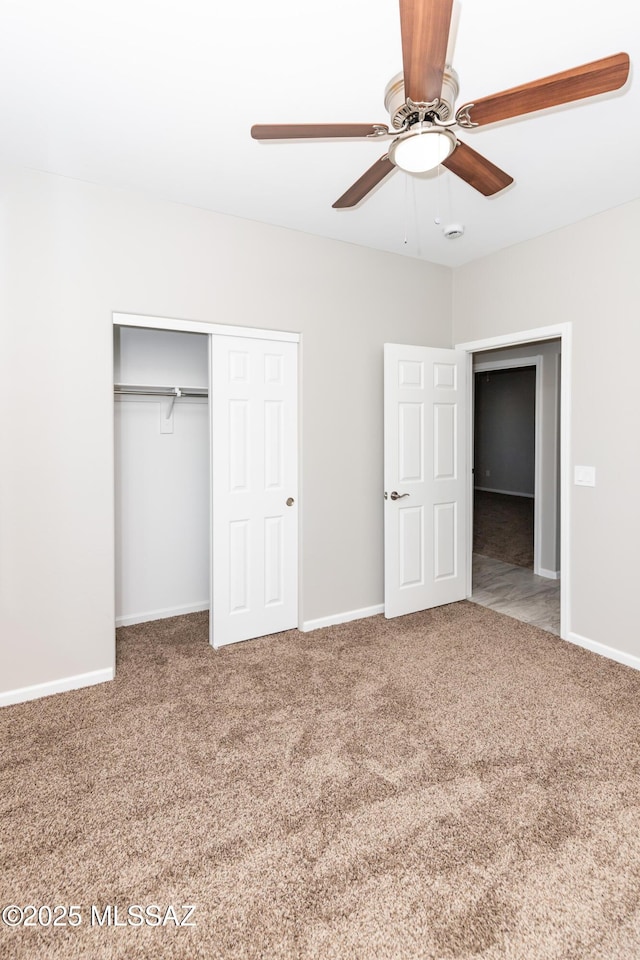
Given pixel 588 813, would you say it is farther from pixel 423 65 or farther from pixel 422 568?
pixel 423 65

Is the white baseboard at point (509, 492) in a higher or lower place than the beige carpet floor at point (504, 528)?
higher

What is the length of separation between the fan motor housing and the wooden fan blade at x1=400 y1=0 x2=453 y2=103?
51 millimetres

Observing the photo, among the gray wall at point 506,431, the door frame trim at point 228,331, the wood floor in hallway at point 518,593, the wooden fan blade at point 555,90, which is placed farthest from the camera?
the gray wall at point 506,431

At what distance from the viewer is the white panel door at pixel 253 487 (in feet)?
10.9

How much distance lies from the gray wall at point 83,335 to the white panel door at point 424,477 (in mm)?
593

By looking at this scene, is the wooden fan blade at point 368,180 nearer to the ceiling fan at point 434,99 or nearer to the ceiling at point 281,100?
the ceiling fan at point 434,99

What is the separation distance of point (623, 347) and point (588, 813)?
96.9 inches

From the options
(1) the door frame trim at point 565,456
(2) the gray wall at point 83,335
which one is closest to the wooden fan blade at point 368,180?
A: (2) the gray wall at point 83,335

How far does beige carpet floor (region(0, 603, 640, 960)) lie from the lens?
144 cm

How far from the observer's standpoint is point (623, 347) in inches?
121

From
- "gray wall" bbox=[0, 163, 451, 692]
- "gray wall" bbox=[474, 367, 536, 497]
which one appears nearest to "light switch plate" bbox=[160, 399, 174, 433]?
"gray wall" bbox=[0, 163, 451, 692]

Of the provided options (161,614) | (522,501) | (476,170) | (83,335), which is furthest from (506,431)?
(83,335)

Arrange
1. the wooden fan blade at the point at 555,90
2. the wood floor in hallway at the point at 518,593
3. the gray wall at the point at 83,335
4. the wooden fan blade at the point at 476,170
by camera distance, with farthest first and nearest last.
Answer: the wood floor in hallway at the point at 518,593
the gray wall at the point at 83,335
the wooden fan blade at the point at 476,170
the wooden fan blade at the point at 555,90

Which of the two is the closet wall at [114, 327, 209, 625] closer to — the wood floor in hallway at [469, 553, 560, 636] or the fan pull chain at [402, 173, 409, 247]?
the fan pull chain at [402, 173, 409, 247]
